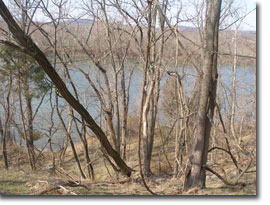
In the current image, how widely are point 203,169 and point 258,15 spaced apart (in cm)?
211

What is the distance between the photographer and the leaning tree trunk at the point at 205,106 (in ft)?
10.7

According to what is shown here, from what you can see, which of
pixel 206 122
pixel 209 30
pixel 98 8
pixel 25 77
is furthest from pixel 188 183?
pixel 25 77

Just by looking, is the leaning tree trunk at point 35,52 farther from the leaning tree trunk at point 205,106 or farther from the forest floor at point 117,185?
the leaning tree trunk at point 205,106

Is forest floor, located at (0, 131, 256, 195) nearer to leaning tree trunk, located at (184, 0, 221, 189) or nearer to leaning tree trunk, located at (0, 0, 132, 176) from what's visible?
leaning tree trunk, located at (184, 0, 221, 189)

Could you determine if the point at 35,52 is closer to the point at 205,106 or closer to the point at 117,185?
the point at 205,106

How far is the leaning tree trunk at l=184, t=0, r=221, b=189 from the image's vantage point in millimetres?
3260

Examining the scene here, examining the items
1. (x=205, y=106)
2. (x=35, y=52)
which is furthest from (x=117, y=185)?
(x=35, y=52)

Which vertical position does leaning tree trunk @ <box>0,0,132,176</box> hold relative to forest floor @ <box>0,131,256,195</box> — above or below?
above

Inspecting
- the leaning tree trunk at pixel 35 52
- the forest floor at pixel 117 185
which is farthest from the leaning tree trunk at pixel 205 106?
the leaning tree trunk at pixel 35 52

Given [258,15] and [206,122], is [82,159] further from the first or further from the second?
[258,15]

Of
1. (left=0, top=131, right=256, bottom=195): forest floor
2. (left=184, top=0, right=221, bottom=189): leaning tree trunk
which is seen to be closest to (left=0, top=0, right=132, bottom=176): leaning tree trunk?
(left=0, top=131, right=256, bottom=195): forest floor

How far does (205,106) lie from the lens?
3381mm

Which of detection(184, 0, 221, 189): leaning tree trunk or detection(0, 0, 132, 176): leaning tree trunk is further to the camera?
detection(184, 0, 221, 189): leaning tree trunk

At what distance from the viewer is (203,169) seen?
3.51m
